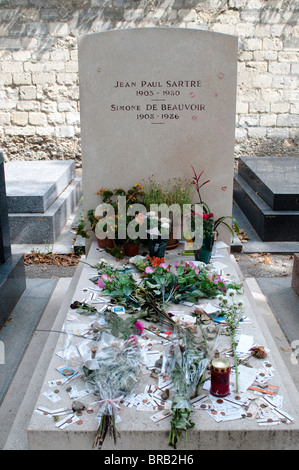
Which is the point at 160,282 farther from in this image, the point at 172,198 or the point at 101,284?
the point at 172,198

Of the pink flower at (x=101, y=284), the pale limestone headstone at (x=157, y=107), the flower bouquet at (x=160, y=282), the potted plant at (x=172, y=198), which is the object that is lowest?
the pink flower at (x=101, y=284)

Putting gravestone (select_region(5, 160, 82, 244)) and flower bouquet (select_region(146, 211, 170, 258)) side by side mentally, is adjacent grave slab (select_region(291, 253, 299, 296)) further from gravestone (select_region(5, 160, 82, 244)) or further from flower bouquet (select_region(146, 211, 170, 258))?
gravestone (select_region(5, 160, 82, 244))

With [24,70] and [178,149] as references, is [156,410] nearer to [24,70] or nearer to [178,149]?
[178,149]

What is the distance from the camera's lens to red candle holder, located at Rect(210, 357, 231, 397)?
7.91ft

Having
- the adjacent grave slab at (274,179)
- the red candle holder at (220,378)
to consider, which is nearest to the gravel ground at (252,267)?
the adjacent grave slab at (274,179)

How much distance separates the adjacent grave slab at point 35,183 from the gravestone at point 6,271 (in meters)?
1.66

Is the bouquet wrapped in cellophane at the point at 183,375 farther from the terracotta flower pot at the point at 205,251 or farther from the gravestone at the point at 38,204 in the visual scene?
the gravestone at the point at 38,204

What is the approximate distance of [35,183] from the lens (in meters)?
6.37

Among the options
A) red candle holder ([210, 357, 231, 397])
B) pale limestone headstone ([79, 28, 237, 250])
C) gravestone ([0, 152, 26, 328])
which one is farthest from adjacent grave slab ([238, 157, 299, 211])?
red candle holder ([210, 357, 231, 397])

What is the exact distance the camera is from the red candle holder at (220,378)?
2412 millimetres

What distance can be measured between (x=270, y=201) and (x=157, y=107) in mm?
2044

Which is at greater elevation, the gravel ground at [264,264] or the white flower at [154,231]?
the white flower at [154,231]

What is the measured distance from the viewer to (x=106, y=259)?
169 inches

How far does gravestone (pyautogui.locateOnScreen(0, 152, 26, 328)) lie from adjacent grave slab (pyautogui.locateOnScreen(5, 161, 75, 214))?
1.66 metres
